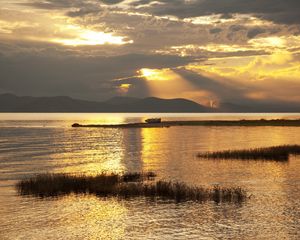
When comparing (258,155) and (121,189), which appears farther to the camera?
(258,155)

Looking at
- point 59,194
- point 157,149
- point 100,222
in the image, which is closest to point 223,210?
point 100,222

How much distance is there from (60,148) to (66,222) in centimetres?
6810

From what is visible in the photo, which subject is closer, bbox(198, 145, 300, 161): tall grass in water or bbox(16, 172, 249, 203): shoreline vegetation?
bbox(16, 172, 249, 203): shoreline vegetation

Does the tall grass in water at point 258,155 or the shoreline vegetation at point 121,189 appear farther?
the tall grass in water at point 258,155

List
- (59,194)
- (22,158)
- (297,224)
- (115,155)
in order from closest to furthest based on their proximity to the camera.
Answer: (297,224), (59,194), (22,158), (115,155)

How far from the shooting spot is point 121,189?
4306cm

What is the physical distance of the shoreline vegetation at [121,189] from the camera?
40.4 meters

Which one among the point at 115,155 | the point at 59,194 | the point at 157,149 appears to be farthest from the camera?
the point at 157,149

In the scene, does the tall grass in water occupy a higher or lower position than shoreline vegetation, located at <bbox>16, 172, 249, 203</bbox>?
higher

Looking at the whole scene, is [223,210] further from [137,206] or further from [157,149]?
[157,149]

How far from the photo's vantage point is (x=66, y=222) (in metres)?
33.1

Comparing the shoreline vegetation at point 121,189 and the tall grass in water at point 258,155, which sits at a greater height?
the tall grass in water at point 258,155

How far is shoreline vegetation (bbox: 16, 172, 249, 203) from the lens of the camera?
1590 inches

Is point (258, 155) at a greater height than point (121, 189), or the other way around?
point (258, 155)
